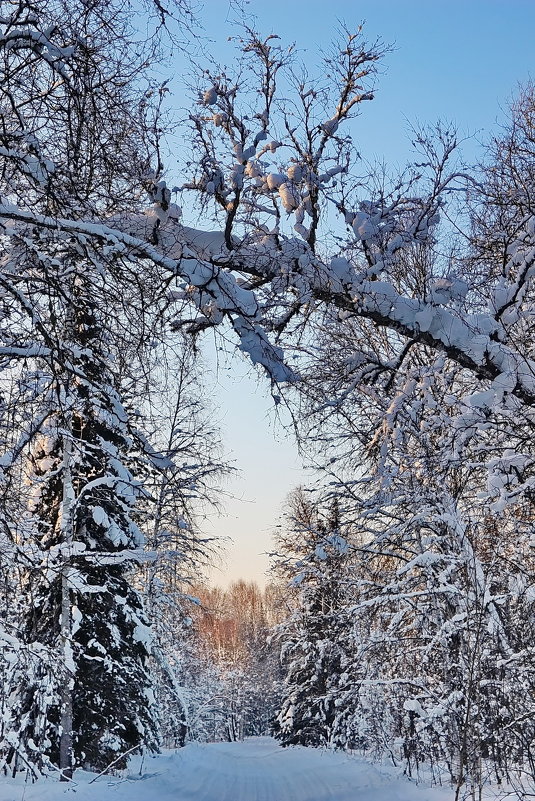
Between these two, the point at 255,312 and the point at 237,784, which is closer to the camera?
the point at 255,312

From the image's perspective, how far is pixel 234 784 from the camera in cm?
1500

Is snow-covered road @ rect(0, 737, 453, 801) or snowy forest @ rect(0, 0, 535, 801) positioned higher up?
snowy forest @ rect(0, 0, 535, 801)

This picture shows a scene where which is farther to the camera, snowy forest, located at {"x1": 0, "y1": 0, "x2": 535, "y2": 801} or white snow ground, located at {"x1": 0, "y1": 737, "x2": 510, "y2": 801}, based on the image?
white snow ground, located at {"x1": 0, "y1": 737, "x2": 510, "y2": 801}

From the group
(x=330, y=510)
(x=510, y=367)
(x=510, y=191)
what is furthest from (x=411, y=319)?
(x=330, y=510)

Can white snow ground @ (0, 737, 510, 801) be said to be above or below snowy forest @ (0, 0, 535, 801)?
below

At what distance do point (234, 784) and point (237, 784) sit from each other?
102 mm

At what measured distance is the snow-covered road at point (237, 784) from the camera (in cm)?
930

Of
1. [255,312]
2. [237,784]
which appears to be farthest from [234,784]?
[255,312]

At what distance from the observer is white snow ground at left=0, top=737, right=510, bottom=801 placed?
924cm

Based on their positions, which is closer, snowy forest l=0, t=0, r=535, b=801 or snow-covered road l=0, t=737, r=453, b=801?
snowy forest l=0, t=0, r=535, b=801

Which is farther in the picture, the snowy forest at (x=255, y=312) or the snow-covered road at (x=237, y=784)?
the snow-covered road at (x=237, y=784)

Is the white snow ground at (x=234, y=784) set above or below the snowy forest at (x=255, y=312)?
below

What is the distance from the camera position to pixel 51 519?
13.1m

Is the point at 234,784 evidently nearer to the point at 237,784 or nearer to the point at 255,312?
the point at 237,784
